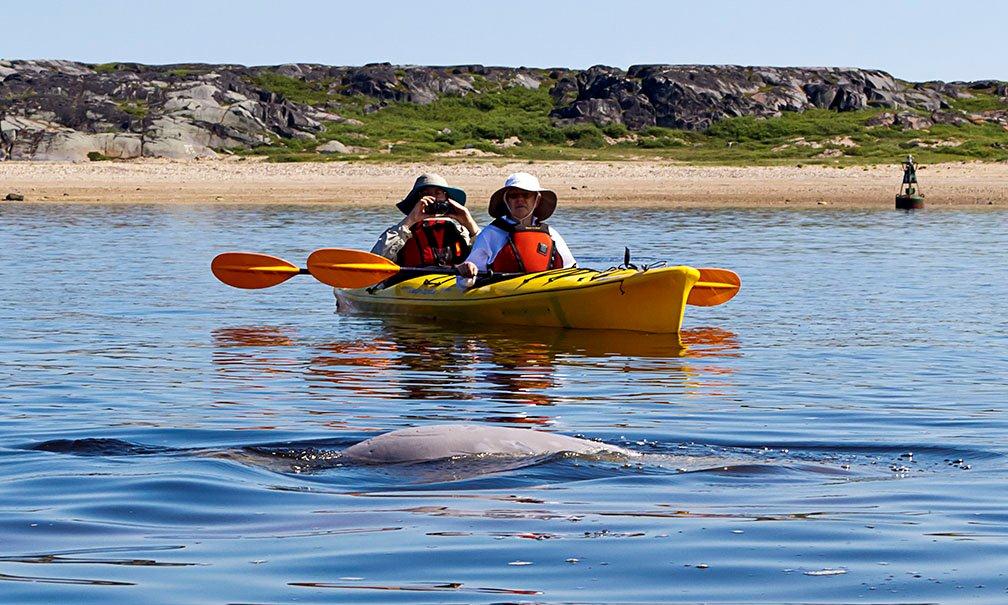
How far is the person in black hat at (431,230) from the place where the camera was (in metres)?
13.4

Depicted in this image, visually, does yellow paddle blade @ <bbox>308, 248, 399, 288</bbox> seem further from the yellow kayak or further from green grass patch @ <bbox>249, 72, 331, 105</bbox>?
green grass patch @ <bbox>249, 72, 331, 105</bbox>

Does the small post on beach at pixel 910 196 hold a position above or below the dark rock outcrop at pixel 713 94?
below

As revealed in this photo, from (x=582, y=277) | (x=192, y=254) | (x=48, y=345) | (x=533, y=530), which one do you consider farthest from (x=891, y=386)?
(x=192, y=254)

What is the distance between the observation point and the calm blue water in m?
4.71

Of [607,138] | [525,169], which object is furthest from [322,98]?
[525,169]

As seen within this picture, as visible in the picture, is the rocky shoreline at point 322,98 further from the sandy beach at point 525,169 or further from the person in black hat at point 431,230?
the person in black hat at point 431,230

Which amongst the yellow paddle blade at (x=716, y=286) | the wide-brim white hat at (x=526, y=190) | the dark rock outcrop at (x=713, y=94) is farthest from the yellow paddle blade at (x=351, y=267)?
the dark rock outcrop at (x=713, y=94)

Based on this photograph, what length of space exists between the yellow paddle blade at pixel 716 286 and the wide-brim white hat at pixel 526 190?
181cm

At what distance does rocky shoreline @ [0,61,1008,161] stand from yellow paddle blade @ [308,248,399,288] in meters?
28.2

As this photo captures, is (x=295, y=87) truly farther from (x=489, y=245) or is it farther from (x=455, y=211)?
(x=489, y=245)

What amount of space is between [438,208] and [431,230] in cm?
19

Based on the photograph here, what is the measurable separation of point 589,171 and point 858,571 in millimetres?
32600

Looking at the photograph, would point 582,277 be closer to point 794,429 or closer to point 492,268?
point 492,268

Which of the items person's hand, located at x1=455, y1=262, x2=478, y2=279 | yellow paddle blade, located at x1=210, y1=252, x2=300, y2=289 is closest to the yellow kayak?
person's hand, located at x1=455, y1=262, x2=478, y2=279
